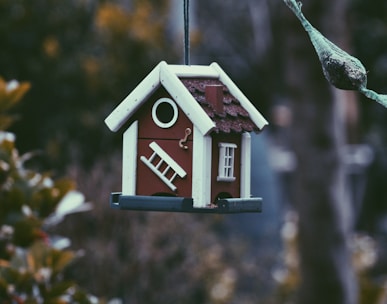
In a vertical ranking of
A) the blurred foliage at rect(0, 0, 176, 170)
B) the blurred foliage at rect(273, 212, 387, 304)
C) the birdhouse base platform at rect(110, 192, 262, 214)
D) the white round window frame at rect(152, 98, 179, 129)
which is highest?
the blurred foliage at rect(0, 0, 176, 170)

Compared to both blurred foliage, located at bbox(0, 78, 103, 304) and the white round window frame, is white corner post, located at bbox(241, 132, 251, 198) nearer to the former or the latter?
the white round window frame

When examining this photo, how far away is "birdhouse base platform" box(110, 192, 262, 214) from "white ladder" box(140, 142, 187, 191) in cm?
8

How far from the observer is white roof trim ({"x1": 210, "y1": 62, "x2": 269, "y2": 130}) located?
2.96 meters

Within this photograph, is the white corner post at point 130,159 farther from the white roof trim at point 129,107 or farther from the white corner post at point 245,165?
the white corner post at point 245,165

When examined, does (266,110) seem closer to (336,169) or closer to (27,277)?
(336,169)

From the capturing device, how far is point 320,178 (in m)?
8.48

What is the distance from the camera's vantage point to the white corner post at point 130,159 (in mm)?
2965

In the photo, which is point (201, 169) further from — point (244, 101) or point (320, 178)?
point (320, 178)

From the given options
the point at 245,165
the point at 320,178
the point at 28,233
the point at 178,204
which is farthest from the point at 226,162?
the point at 320,178

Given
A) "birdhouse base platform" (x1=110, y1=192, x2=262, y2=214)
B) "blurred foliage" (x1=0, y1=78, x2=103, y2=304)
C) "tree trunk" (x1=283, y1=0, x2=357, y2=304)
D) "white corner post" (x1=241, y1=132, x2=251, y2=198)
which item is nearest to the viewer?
"birdhouse base platform" (x1=110, y1=192, x2=262, y2=214)

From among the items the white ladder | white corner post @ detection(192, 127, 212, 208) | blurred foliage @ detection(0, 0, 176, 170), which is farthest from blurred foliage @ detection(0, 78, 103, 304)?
blurred foliage @ detection(0, 0, 176, 170)

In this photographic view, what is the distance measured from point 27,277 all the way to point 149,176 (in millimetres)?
876

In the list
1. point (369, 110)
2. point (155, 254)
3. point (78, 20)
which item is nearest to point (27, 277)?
point (155, 254)

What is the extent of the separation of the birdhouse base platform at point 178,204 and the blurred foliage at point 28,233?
0.76 meters
